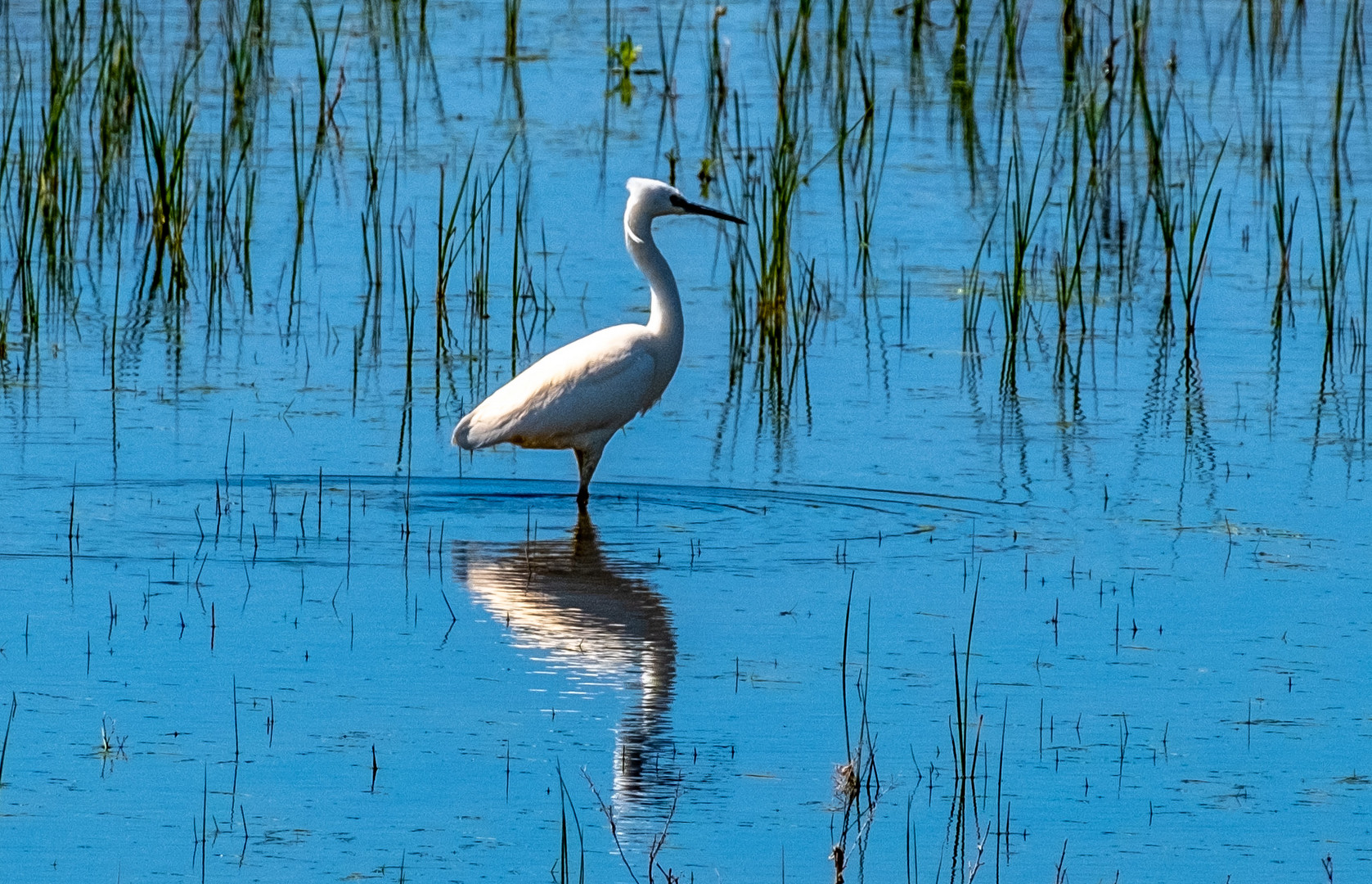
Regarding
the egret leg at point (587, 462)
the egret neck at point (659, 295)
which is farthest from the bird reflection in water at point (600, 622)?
the egret neck at point (659, 295)

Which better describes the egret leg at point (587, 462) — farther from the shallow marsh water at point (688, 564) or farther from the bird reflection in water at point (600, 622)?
the bird reflection in water at point (600, 622)

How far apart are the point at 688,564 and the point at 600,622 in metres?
0.66

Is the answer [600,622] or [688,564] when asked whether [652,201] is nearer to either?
[688,564]

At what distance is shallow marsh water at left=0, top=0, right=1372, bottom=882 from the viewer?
4.81 metres

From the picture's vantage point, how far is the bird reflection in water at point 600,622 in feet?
16.7

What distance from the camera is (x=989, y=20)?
17.9 m

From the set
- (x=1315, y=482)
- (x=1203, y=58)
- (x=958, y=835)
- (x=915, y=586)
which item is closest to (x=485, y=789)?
(x=958, y=835)

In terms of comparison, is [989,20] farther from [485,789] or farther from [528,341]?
[485,789]

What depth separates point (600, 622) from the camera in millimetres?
6289

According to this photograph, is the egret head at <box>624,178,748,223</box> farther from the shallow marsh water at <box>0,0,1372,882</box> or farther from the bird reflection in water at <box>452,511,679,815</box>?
the bird reflection in water at <box>452,511,679,815</box>

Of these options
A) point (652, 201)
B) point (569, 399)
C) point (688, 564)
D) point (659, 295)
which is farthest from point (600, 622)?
point (652, 201)

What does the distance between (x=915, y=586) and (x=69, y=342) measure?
421cm

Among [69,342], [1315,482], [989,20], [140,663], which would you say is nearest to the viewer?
[140,663]

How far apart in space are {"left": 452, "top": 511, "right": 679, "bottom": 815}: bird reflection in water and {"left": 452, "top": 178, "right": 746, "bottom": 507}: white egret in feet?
1.15
